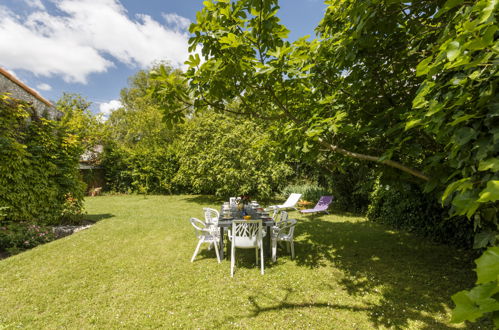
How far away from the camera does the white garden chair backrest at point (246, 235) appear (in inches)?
184

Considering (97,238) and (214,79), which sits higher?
(214,79)

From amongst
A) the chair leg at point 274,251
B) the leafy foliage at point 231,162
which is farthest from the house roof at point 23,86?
the chair leg at point 274,251

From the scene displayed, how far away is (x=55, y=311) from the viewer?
3346 mm

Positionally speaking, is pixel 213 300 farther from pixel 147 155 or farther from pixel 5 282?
pixel 147 155

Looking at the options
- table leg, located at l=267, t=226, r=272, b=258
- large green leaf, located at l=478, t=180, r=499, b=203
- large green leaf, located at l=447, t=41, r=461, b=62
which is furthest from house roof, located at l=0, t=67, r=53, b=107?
large green leaf, located at l=478, t=180, r=499, b=203

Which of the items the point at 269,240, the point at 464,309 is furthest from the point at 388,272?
the point at 464,309

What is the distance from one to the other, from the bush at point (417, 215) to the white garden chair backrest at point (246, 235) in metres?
2.43

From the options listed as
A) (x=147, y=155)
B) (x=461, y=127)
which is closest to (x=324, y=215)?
(x=461, y=127)

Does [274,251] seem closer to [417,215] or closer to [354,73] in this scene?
[354,73]

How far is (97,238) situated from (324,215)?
316 inches

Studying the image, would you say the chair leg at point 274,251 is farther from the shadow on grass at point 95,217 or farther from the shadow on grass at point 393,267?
the shadow on grass at point 95,217

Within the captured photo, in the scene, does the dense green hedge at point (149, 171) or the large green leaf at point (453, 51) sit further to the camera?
the dense green hedge at point (149, 171)

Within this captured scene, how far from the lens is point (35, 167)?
6.65m

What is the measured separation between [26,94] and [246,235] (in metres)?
7.25
